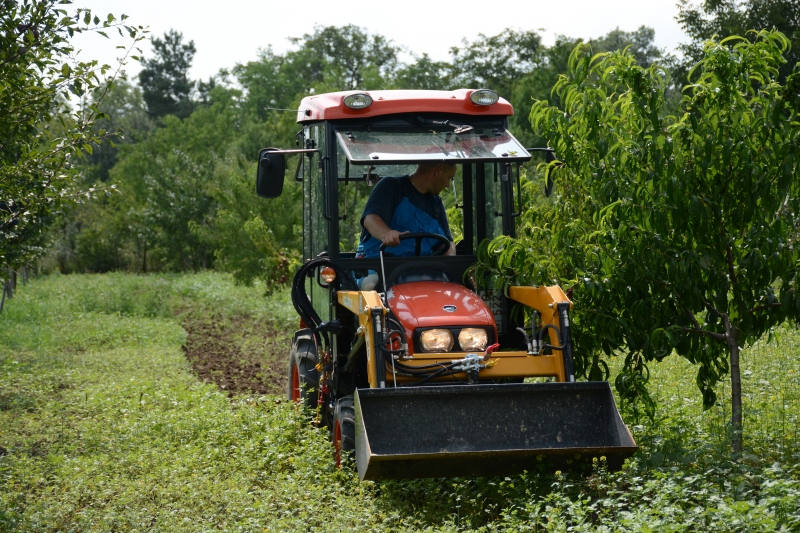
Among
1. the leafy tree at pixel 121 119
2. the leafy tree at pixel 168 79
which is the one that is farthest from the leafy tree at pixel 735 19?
the leafy tree at pixel 168 79

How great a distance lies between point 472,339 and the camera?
6.01 meters

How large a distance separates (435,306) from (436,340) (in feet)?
0.97

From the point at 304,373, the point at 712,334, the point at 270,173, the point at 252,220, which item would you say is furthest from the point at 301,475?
the point at 252,220

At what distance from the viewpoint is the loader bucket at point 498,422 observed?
5383 millimetres

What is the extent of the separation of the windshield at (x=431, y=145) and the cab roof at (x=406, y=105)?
0.41 ft

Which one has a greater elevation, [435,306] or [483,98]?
[483,98]

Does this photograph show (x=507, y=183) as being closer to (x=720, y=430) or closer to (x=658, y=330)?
(x=658, y=330)

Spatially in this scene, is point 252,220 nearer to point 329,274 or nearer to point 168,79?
point 329,274

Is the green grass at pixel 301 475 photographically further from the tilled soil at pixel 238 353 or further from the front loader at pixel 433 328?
the tilled soil at pixel 238 353

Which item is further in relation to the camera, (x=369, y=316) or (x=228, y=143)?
(x=228, y=143)

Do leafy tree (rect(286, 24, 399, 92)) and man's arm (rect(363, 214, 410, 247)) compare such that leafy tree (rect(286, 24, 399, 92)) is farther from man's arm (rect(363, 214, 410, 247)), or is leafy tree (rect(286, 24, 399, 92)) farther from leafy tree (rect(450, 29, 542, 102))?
man's arm (rect(363, 214, 410, 247))

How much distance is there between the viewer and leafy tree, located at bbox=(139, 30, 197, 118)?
222 ft

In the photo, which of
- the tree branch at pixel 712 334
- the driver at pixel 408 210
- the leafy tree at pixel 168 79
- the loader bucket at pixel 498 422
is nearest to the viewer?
the loader bucket at pixel 498 422

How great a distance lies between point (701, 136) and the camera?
223 inches
